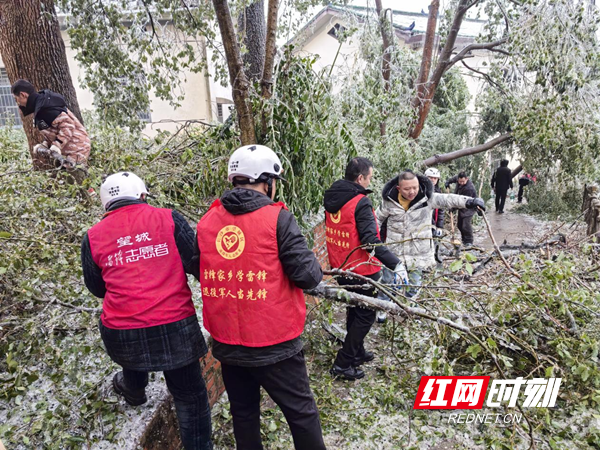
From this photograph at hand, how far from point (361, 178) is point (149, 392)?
7.33 ft

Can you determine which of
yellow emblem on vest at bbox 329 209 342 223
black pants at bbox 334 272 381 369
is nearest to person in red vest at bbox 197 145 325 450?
black pants at bbox 334 272 381 369

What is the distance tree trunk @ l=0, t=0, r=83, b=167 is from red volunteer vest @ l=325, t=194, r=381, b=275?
3.33 metres

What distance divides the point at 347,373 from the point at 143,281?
202 cm

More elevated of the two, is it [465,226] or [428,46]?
[428,46]

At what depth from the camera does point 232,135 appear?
12.5 feet

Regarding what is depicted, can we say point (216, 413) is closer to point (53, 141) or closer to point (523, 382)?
point (523, 382)

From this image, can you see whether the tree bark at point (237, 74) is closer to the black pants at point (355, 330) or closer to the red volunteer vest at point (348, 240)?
the red volunteer vest at point (348, 240)

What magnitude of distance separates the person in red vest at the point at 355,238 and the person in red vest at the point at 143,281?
146cm

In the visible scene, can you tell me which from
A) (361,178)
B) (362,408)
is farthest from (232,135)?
(362,408)

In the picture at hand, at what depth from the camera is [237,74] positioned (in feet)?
9.95

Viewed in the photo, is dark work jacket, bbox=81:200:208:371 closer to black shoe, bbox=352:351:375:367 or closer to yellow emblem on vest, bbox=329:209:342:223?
yellow emblem on vest, bbox=329:209:342:223

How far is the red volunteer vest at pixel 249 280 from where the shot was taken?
1.86 metres

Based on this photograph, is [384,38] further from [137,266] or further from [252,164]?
[137,266]

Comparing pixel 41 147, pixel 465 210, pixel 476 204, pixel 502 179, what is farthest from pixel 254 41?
pixel 502 179
